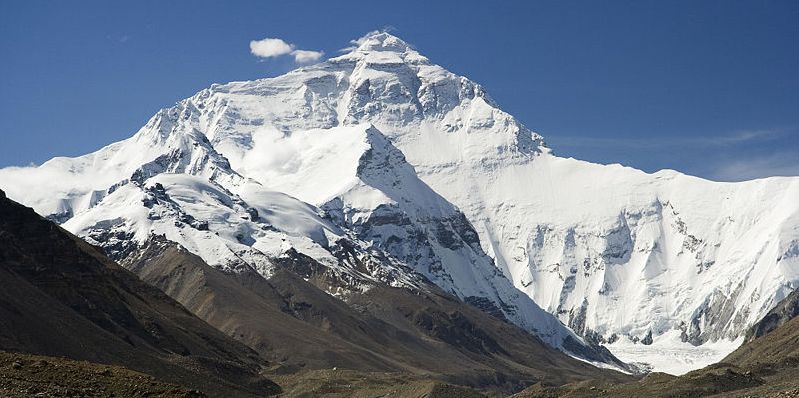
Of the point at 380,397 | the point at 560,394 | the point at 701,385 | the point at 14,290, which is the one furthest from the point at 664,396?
the point at 14,290

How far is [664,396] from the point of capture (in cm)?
17550

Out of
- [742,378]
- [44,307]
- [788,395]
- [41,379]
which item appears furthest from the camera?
[44,307]

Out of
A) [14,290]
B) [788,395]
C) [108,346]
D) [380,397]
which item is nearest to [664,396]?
[380,397]

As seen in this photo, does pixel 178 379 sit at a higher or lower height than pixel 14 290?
lower

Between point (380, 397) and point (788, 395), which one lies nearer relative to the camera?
point (788, 395)

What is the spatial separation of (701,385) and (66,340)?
281 feet

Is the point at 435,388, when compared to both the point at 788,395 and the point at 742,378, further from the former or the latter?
the point at 788,395

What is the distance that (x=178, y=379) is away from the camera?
19312cm

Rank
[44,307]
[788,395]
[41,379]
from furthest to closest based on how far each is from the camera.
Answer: [44,307], [788,395], [41,379]

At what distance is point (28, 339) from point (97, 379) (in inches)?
3446

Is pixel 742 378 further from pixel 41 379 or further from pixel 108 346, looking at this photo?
pixel 41 379

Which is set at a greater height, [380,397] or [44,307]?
[44,307]

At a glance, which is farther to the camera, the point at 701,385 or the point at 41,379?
the point at 701,385

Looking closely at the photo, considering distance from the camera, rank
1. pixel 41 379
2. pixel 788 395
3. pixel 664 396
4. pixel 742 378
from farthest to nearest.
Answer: pixel 742 378 → pixel 664 396 → pixel 788 395 → pixel 41 379
